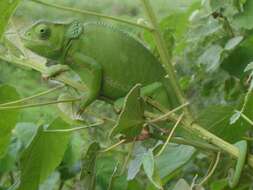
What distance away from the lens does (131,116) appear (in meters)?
0.79

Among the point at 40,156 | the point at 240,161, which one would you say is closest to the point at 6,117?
the point at 40,156

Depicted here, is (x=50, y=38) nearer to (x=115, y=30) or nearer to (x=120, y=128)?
(x=115, y=30)

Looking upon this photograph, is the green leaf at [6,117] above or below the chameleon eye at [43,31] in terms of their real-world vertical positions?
below

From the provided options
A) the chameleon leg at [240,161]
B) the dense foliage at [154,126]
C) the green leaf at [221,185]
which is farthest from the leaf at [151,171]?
the green leaf at [221,185]

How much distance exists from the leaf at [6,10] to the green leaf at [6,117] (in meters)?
0.21

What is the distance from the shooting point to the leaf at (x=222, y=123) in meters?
0.90

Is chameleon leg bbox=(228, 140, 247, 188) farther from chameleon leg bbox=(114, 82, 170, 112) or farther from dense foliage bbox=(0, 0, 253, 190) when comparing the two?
chameleon leg bbox=(114, 82, 170, 112)

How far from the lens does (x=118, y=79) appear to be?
95 centimetres

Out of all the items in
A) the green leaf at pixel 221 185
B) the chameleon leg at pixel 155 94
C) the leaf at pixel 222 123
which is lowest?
the green leaf at pixel 221 185

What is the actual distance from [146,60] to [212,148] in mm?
214

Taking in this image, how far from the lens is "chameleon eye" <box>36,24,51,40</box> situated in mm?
957

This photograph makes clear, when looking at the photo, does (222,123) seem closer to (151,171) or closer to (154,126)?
(154,126)

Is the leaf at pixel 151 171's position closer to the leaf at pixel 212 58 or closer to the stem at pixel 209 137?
the stem at pixel 209 137

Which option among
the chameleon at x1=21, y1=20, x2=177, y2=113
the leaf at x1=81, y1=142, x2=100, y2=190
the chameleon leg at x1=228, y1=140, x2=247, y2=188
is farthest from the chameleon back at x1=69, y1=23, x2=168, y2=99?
the chameleon leg at x1=228, y1=140, x2=247, y2=188
